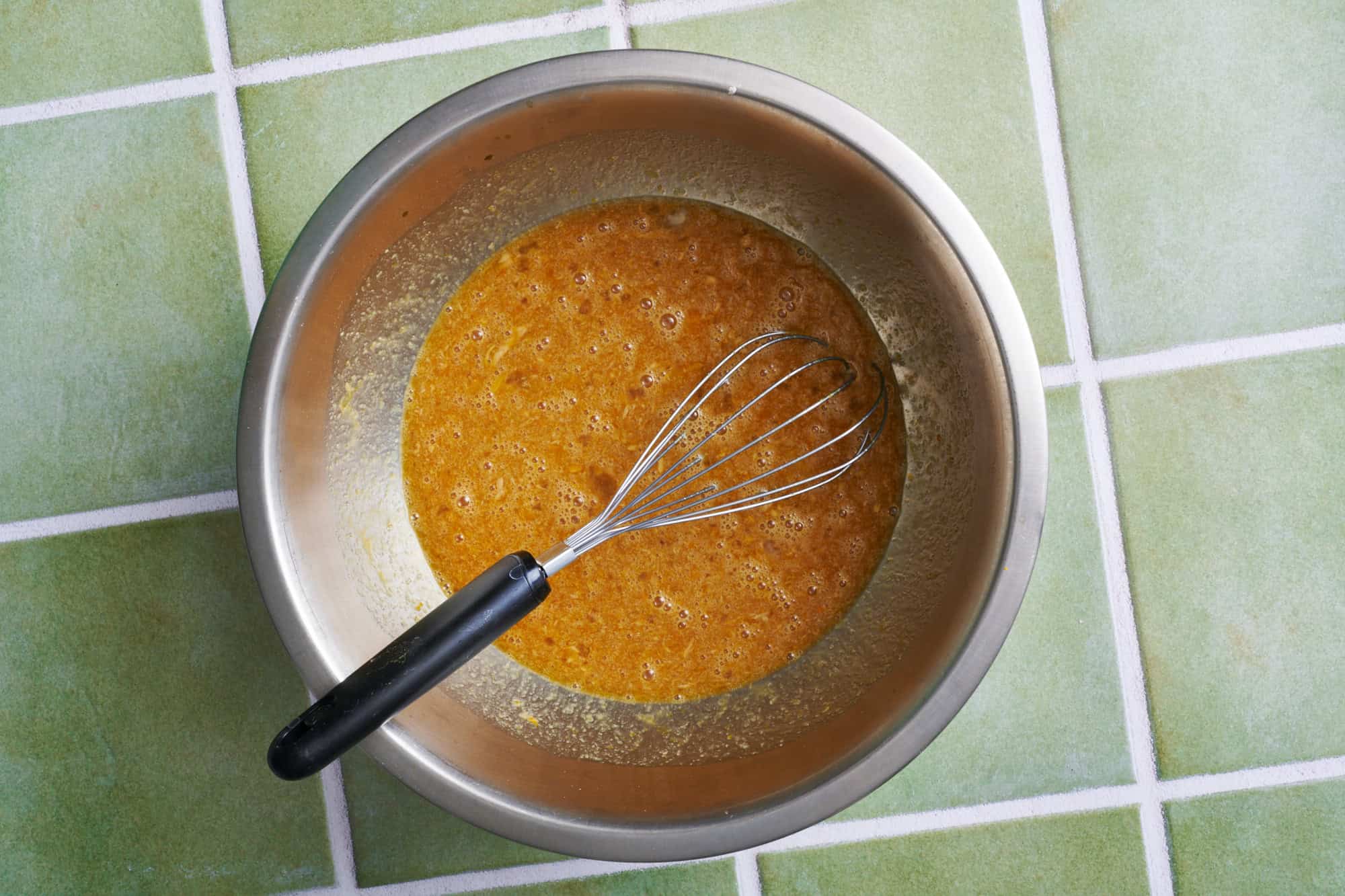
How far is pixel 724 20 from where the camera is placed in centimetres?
74

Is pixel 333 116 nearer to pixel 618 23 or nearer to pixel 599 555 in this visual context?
pixel 618 23

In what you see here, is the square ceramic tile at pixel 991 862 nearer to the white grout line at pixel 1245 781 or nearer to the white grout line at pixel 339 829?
the white grout line at pixel 1245 781

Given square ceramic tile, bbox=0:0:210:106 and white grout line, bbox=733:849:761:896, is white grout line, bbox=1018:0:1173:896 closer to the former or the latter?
white grout line, bbox=733:849:761:896

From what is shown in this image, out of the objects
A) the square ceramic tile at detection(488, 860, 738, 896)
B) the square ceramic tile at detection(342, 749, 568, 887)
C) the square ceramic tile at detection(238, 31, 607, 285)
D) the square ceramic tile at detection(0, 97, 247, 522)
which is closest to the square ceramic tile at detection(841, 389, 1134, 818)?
the square ceramic tile at detection(488, 860, 738, 896)

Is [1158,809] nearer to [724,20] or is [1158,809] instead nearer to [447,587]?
[447,587]

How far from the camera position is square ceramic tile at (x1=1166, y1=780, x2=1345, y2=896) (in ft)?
2.47

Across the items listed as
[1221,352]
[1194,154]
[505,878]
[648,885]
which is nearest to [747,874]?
[648,885]

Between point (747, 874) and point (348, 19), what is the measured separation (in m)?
0.77

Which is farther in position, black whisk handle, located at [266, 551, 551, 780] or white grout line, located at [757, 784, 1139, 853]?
white grout line, located at [757, 784, 1139, 853]

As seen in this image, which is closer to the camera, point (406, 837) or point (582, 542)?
point (582, 542)

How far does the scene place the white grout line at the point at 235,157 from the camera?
0.75 metres

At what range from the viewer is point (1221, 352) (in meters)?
0.75

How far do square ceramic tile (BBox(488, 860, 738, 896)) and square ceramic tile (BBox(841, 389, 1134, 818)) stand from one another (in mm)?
119

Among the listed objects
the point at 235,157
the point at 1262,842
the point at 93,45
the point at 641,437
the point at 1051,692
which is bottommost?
→ the point at 1262,842
